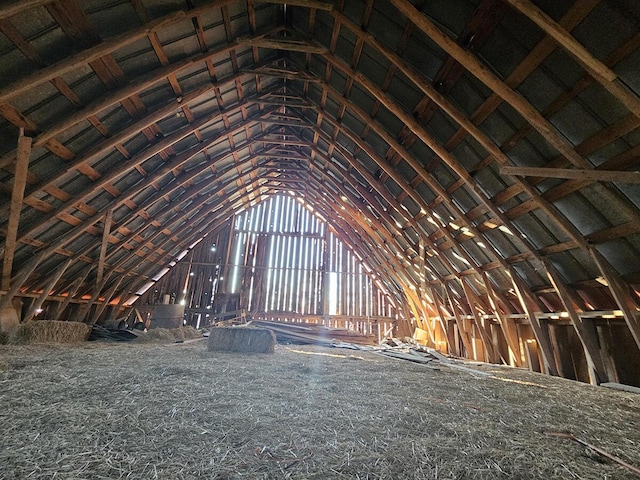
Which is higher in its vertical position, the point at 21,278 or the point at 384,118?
the point at 384,118

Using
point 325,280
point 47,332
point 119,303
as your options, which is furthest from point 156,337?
point 325,280

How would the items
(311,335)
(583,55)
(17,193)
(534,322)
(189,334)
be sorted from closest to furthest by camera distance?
(583,55)
(17,193)
(534,322)
(189,334)
(311,335)

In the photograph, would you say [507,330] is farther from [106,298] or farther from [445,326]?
[106,298]

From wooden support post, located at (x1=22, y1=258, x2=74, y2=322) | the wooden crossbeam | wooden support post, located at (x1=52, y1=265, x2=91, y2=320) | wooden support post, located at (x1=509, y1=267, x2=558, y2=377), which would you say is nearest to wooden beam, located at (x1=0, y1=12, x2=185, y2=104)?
wooden support post, located at (x1=22, y1=258, x2=74, y2=322)

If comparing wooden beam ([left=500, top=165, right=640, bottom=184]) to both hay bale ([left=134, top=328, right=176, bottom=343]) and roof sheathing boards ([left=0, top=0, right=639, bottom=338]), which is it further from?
hay bale ([left=134, top=328, right=176, bottom=343])

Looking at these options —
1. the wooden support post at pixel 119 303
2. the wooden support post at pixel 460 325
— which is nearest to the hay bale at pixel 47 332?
the wooden support post at pixel 119 303

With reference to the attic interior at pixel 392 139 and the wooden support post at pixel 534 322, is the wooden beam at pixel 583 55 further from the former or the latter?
the wooden support post at pixel 534 322

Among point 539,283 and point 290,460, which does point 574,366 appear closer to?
point 539,283

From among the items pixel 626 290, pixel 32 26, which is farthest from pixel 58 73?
pixel 626 290

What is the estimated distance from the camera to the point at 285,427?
8.36ft

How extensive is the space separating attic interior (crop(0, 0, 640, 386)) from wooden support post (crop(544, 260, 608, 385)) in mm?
40

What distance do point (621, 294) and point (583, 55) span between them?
4279 millimetres

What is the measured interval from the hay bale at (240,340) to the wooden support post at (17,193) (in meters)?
4.72

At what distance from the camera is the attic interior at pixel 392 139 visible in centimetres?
418
